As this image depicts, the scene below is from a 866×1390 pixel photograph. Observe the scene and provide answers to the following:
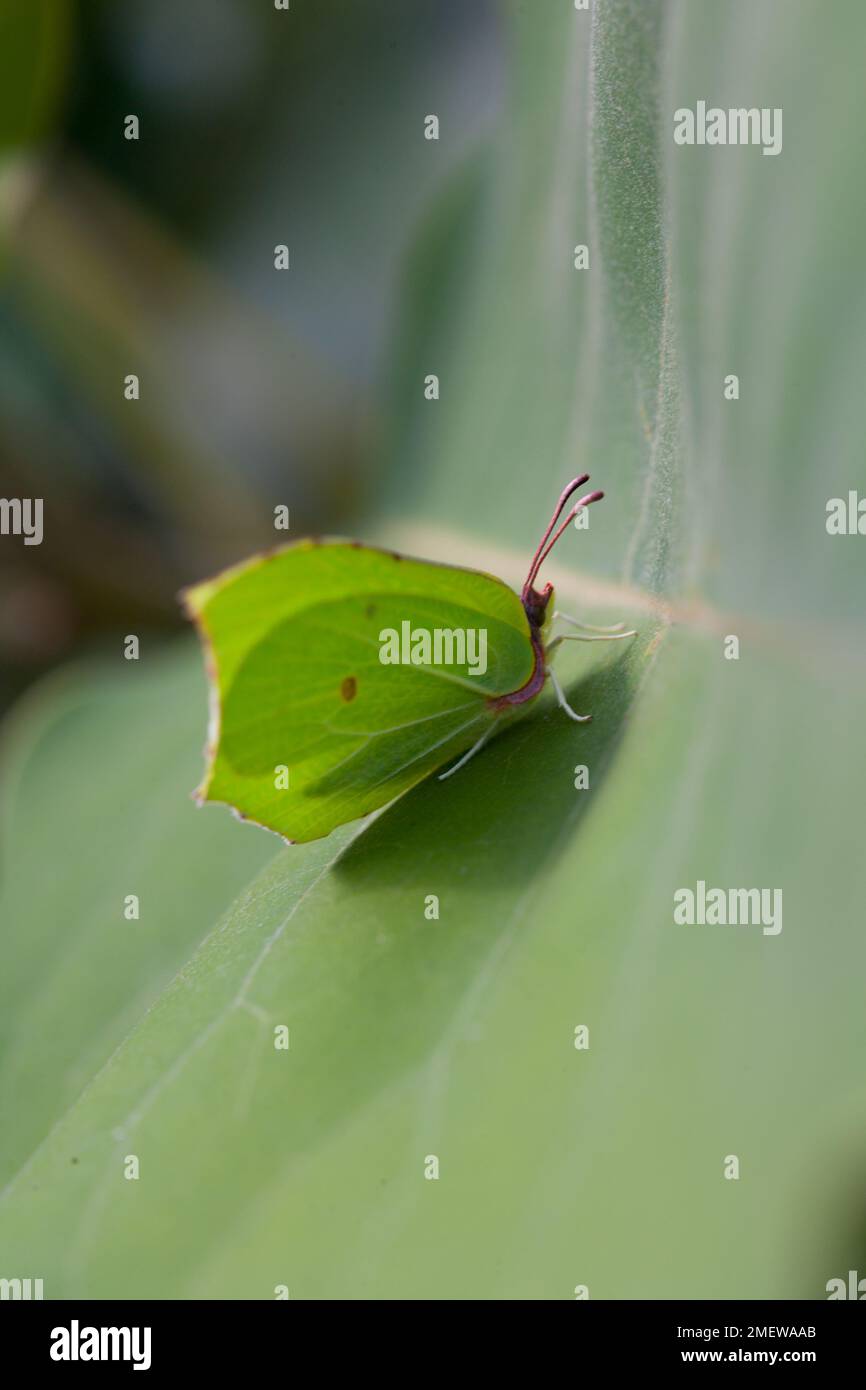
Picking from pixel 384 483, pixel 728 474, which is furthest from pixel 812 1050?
pixel 384 483

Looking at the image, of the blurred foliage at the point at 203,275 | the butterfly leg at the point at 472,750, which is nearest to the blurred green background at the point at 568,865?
the butterfly leg at the point at 472,750

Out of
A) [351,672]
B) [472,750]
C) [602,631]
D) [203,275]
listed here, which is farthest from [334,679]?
[203,275]

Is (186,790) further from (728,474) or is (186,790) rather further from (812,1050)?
(812,1050)

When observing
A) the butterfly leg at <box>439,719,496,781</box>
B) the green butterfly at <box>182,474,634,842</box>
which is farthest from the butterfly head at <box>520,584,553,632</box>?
the butterfly leg at <box>439,719,496,781</box>

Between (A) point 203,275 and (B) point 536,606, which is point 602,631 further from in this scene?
(A) point 203,275

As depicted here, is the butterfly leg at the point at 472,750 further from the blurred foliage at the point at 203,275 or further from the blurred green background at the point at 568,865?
the blurred foliage at the point at 203,275
